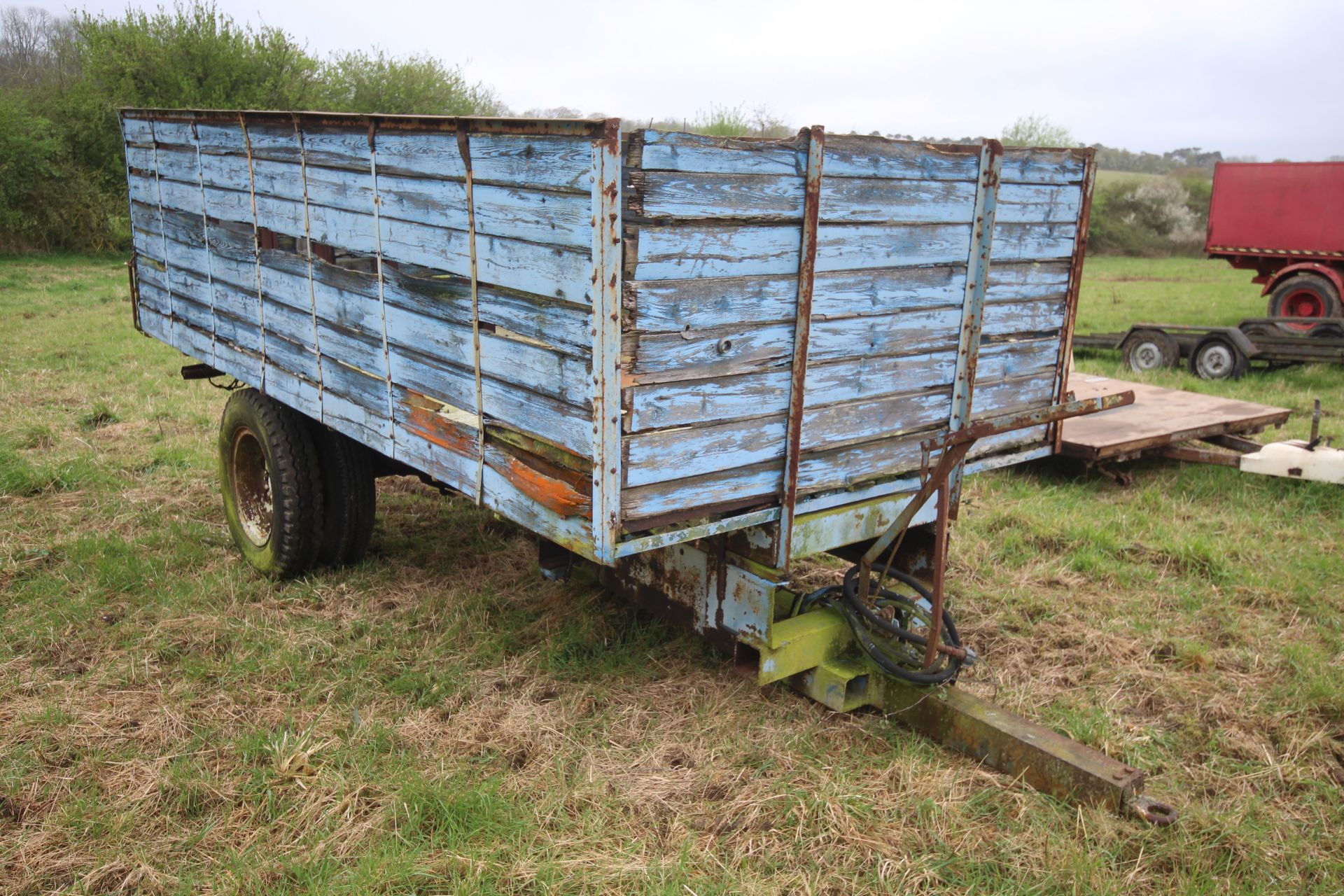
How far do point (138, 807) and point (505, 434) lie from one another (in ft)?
5.35

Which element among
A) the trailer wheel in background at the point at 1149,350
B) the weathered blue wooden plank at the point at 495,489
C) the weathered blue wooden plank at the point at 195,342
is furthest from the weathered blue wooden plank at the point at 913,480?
the trailer wheel in background at the point at 1149,350

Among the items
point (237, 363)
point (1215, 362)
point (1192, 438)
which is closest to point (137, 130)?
point (237, 363)

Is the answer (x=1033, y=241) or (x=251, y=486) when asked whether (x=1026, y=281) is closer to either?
(x=1033, y=241)

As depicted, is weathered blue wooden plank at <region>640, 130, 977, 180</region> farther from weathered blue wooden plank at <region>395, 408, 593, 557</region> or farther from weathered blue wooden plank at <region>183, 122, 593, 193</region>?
weathered blue wooden plank at <region>395, 408, 593, 557</region>

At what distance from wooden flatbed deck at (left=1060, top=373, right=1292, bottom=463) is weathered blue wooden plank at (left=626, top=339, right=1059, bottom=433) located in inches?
91.4

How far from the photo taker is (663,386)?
2.77 metres

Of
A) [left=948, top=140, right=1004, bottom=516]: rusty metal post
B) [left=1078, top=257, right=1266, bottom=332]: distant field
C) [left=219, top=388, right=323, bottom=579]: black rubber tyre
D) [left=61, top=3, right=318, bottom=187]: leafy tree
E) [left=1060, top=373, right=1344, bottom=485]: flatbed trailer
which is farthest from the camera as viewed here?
[left=61, top=3, right=318, bottom=187]: leafy tree

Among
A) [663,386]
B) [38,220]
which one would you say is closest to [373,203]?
[663,386]

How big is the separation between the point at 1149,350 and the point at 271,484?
9051 mm

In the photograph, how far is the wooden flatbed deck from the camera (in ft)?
19.9

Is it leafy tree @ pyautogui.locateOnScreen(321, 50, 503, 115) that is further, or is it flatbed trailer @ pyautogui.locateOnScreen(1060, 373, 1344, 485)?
leafy tree @ pyautogui.locateOnScreen(321, 50, 503, 115)

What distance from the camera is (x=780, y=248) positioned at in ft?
9.67

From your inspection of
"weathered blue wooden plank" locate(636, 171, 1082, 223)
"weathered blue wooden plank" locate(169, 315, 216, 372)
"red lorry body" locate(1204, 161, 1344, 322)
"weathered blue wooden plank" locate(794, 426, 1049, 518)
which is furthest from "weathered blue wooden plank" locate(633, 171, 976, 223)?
"red lorry body" locate(1204, 161, 1344, 322)

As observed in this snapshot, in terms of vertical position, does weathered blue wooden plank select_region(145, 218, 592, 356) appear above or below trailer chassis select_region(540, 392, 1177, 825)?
above
